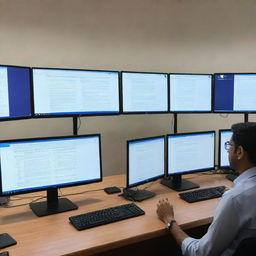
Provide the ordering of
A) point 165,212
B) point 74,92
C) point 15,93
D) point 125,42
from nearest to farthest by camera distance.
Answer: point 165,212
point 15,93
point 74,92
point 125,42

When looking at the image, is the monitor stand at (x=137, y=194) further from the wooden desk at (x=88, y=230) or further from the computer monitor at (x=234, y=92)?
the computer monitor at (x=234, y=92)

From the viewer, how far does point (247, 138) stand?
140cm

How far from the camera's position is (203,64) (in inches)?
118

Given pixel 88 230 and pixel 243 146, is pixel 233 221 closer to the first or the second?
pixel 243 146

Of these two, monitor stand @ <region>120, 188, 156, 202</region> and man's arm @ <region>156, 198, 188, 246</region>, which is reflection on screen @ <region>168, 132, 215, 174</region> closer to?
monitor stand @ <region>120, 188, 156, 202</region>

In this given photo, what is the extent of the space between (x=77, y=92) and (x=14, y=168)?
24.4 inches

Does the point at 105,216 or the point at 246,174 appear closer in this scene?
the point at 246,174

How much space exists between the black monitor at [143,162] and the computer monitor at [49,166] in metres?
0.20

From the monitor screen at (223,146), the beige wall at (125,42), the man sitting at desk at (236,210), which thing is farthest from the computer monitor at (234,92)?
the man sitting at desk at (236,210)

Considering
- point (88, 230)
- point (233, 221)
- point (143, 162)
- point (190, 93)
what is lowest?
point (88, 230)

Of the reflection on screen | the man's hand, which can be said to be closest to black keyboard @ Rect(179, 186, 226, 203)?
the reflection on screen

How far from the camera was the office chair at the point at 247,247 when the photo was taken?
1.17m

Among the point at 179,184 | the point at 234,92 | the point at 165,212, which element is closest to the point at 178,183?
the point at 179,184

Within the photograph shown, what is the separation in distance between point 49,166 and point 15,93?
46cm
